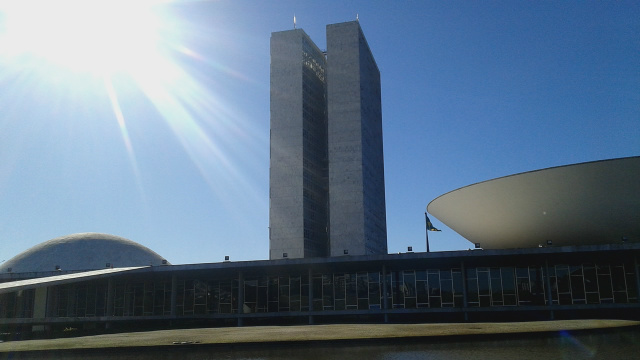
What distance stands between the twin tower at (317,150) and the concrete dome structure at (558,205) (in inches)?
2028

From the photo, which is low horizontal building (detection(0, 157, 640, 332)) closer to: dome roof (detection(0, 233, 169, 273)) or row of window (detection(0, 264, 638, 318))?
row of window (detection(0, 264, 638, 318))

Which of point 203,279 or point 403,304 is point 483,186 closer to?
point 403,304

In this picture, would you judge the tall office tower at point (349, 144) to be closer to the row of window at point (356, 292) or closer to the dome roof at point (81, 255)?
the dome roof at point (81, 255)

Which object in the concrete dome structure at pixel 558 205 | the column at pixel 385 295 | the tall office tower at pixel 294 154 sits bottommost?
the column at pixel 385 295

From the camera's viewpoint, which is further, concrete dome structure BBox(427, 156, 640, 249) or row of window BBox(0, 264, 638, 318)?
row of window BBox(0, 264, 638, 318)

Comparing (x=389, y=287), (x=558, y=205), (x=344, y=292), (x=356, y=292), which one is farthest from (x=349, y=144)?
(x=558, y=205)

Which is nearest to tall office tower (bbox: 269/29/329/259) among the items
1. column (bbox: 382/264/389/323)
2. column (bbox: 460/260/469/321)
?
column (bbox: 382/264/389/323)

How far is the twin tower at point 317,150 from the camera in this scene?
91500 millimetres

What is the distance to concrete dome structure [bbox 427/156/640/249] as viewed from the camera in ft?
Result: 105

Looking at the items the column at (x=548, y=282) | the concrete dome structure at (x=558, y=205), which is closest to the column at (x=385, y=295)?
the concrete dome structure at (x=558, y=205)

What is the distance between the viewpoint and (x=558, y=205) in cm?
3447

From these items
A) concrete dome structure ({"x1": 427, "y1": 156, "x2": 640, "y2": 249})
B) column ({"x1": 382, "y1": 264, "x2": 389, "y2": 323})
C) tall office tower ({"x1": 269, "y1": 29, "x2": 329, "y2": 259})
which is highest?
tall office tower ({"x1": 269, "y1": 29, "x2": 329, "y2": 259})

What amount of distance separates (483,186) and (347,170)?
56299 mm

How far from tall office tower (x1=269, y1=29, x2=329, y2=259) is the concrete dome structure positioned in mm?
52176
